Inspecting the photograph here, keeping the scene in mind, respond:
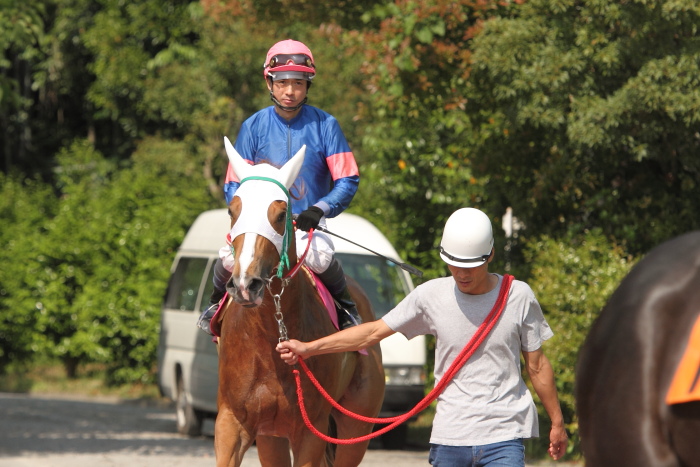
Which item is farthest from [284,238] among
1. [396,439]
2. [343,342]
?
[396,439]

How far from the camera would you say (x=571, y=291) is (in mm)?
11273

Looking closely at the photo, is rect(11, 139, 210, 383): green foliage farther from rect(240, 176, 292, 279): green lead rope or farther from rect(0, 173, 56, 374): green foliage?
rect(240, 176, 292, 279): green lead rope

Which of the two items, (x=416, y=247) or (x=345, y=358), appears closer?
(x=345, y=358)

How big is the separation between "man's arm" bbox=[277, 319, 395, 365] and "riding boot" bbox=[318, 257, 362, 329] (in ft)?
3.99

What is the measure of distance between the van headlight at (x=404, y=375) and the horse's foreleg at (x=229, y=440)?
21.2ft

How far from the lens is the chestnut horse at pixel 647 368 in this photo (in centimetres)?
282

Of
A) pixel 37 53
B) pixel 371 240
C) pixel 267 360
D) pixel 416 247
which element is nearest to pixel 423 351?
pixel 371 240

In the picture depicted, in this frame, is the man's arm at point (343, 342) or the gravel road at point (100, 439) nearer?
the man's arm at point (343, 342)

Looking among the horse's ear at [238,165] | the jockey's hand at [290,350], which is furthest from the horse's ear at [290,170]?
the jockey's hand at [290,350]

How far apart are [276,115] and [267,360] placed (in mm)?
1503

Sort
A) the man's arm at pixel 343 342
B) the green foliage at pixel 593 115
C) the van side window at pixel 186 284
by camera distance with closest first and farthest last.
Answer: the man's arm at pixel 343 342 → the green foliage at pixel 593 115 → the van side window at pixel 186 284

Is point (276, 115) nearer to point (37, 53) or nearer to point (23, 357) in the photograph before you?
point (23, 357)

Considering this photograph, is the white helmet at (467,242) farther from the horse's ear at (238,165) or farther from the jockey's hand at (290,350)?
the horse's ear at (238,165)

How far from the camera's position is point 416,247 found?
14562 millimetres
